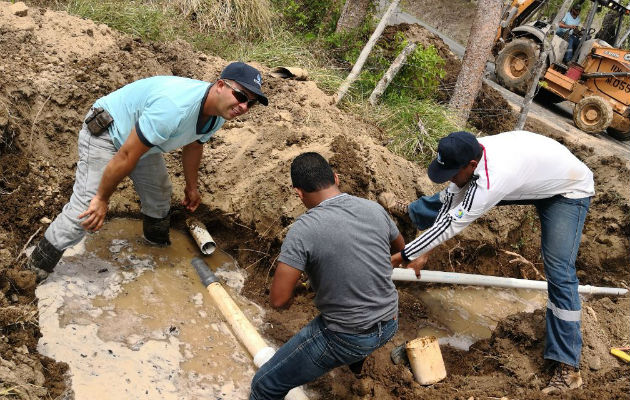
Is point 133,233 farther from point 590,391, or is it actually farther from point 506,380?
point 590,391

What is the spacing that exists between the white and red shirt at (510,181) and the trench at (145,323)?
1355mm

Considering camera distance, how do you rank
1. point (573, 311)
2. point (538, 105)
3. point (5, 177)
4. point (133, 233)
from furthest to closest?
point (538, 105) → point (133, 233) → point (5, 177) → point (573, 311)

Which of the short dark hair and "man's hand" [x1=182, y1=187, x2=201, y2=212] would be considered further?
"man's hand" [x1=182, y1=187, x2=201, y2=212]

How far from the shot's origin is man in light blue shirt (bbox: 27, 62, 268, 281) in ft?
9.49

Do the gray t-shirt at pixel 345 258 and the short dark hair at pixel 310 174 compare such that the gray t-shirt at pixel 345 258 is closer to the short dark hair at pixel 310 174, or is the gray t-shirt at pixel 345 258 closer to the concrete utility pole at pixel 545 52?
the short dark hair at pixel 310 174

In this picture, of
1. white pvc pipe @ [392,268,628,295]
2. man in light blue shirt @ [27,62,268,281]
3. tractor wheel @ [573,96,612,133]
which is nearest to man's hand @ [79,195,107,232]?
man in light blue shirt @ [27,62,268,281]

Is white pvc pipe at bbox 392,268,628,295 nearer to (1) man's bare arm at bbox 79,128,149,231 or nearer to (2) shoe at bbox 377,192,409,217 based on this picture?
Answer: (2) shoe at bbox 377,192,409,217

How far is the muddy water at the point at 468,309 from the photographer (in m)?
4.38

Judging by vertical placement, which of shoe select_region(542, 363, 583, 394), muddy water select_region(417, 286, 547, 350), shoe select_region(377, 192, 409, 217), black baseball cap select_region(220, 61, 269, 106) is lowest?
muddy water select_region(417, 286, 547, 350)

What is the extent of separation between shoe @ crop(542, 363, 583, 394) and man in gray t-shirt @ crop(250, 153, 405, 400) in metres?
1.56

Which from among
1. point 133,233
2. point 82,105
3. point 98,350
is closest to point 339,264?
point 98,350

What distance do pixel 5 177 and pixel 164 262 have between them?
54.2 inches

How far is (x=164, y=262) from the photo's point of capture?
4070 mm

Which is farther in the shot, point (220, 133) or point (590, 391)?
point (220, 133)
